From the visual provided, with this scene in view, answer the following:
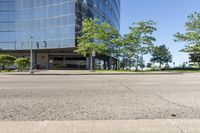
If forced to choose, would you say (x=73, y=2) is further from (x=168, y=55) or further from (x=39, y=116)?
(x=39, y=116)

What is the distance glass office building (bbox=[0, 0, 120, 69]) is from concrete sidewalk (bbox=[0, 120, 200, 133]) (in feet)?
182

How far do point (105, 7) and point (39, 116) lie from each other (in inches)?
2757

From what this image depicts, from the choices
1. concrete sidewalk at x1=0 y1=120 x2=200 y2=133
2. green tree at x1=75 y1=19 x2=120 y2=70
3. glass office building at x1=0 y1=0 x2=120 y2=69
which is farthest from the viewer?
glass office building at x1=0 y1=0 x2=120 y2=69

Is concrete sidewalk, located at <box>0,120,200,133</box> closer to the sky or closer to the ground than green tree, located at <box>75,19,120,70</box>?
closer to the ground

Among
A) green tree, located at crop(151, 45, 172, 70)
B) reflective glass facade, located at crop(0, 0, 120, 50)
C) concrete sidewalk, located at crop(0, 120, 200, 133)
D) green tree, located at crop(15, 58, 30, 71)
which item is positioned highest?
reflective glass facade, located at crop(0, 0, 120, 50)

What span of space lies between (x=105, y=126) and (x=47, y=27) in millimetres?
62599

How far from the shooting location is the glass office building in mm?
63688

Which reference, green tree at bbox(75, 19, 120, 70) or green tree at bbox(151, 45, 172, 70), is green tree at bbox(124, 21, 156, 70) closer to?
green tree at bbox(75, 19, 120, 70)

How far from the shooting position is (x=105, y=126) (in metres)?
7.38

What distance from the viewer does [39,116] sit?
8648mm

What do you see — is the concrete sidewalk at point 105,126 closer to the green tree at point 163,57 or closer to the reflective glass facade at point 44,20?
the reflective glass facade at point 44,20

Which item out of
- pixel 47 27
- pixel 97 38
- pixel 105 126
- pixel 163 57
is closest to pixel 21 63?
pixel 97 38

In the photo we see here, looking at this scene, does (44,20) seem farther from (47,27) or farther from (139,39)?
(139,39)

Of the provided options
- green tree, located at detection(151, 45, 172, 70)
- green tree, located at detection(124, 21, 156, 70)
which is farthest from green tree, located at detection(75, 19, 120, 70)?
green tree, located at detection(151, 45, 172, 70)
